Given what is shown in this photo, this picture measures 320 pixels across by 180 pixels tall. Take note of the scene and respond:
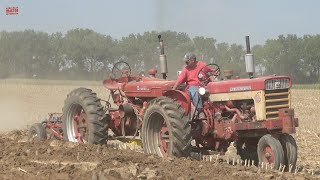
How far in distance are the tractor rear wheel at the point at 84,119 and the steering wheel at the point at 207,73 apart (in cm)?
198

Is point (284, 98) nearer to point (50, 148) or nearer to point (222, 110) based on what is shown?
point (222, 110)

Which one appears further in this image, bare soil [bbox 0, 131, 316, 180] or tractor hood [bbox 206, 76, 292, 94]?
tractor hood [bbox 206, 76, 292, 94]

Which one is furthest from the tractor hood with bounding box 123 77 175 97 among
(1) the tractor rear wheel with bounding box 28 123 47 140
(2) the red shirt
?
(1) the tractor rear wheel with bounding box 28 123 47 140

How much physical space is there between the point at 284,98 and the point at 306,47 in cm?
6339

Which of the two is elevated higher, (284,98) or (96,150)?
(284,98)

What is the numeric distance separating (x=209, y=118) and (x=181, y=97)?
0.52m

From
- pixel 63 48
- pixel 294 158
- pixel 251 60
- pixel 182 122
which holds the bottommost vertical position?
pixel 294 158

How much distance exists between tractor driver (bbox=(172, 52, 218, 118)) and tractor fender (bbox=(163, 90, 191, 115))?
112mm

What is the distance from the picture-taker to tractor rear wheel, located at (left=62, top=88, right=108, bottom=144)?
9297mm

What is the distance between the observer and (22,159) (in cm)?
755

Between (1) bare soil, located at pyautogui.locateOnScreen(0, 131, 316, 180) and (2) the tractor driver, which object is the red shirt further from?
(1) bare soil, located at pyautogui.locateOnScreen(0, 131, 316, 180)

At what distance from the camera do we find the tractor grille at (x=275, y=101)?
7.42 meters

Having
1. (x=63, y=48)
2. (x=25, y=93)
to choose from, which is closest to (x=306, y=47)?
(x=63, y=48)

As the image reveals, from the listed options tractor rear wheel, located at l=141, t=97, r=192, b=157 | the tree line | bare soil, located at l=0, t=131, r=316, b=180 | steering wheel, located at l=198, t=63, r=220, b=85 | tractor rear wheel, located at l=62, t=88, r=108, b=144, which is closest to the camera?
bare soil, located at l=0, t=131, r=316, b=180
